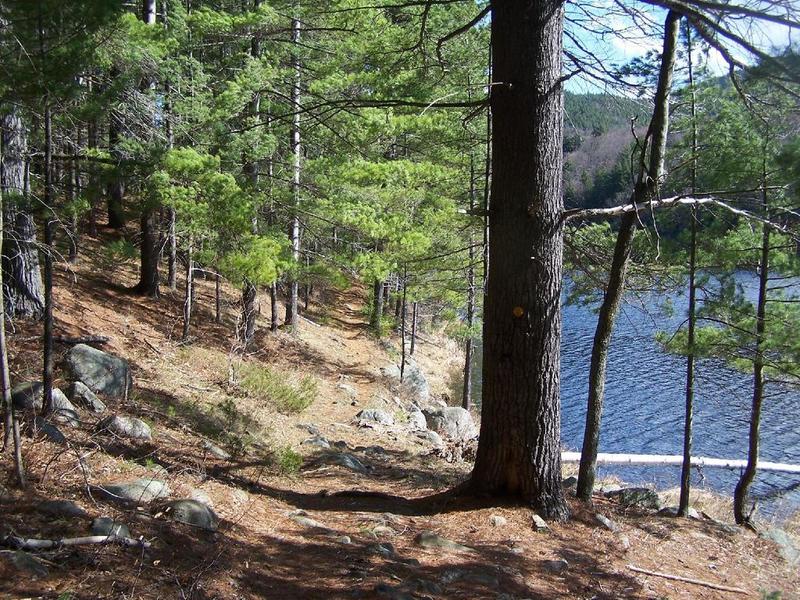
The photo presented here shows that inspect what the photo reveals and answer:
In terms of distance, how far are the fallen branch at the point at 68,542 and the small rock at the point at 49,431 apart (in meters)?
1.91

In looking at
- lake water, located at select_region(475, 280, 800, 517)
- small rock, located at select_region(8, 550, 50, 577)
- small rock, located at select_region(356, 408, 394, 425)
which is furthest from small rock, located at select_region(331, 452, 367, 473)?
lake water, located at select_region(475, 280, 800, 517)

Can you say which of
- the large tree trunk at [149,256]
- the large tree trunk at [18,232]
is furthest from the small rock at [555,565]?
the large tree trunk at [149,256]

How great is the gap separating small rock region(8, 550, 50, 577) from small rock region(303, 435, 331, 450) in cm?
534

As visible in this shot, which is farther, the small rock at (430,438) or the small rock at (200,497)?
the small rock at (430,438)

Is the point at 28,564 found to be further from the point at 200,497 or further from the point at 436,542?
the point at 436,542

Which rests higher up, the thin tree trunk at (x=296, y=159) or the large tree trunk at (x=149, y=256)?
the thin tree trunk at (x=296, y=159)

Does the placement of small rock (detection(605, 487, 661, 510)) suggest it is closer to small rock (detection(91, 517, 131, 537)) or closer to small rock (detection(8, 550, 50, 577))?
small rock (detection(91, 517, 131, 537))

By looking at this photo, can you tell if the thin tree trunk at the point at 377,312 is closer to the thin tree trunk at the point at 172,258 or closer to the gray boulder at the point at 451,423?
the gray boulder at the point at 451,423

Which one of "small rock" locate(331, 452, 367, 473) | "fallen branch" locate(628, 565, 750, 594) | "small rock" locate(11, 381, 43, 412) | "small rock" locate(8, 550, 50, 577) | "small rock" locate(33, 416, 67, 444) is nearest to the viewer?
"small rock" locate(8, 550, 50, 577)

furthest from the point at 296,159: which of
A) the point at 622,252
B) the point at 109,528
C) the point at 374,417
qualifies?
the point at 109,528

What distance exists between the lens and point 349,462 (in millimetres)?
7500

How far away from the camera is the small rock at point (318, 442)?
26.9ft

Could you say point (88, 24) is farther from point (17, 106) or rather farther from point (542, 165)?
point (542, 165)

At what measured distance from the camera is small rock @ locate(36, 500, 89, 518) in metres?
3.46
